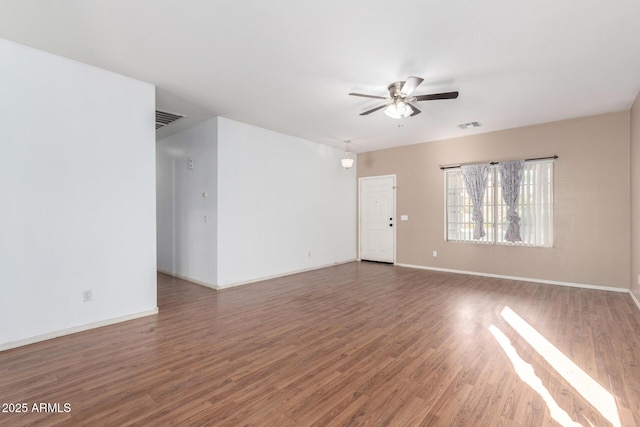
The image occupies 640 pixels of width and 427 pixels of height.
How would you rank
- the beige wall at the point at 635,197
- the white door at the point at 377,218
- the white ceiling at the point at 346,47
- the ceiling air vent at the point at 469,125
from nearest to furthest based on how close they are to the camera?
the white ceiling at the point at 346,47
the beige wall at the point at 635,197
the ceiling air vent at the point at 469,125
the white door at the point at 377,218

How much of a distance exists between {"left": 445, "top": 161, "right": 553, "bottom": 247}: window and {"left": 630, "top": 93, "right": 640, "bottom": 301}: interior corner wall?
1.00 m

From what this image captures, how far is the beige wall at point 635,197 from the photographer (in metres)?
4.03

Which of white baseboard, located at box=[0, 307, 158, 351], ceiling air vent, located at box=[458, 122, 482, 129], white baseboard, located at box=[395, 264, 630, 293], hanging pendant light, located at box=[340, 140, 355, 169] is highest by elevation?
ceiling air vent, located at box=[458, 122, 482, 129]

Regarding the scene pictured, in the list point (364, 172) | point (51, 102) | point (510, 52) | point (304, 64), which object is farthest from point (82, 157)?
point (364, 172)

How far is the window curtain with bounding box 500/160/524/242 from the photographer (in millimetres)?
5473

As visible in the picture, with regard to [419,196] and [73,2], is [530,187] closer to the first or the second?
[419,196]

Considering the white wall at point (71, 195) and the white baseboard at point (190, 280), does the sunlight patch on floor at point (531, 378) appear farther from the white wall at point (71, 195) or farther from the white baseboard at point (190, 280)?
the white baseboard at point (190, 280)

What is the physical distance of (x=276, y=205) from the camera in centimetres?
586

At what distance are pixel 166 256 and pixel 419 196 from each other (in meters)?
5.52

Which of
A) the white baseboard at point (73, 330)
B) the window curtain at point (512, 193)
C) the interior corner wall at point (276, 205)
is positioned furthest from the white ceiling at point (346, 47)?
the white baseboard at point (73, 330)

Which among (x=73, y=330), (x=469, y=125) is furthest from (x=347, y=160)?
(x=73, y=330)

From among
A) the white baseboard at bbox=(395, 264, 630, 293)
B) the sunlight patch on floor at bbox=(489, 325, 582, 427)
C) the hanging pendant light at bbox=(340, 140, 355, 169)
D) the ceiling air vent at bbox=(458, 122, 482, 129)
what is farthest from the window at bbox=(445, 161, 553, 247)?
the sunlight patch on floor at bbox=(489, 325, 582, 427)

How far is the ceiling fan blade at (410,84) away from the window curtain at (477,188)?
10.8 feet

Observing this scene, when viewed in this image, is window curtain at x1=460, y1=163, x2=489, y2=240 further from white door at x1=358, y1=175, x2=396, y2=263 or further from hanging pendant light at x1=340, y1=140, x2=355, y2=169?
hanging pendant light at x1=340, y1=140, x2=355, y2=169
